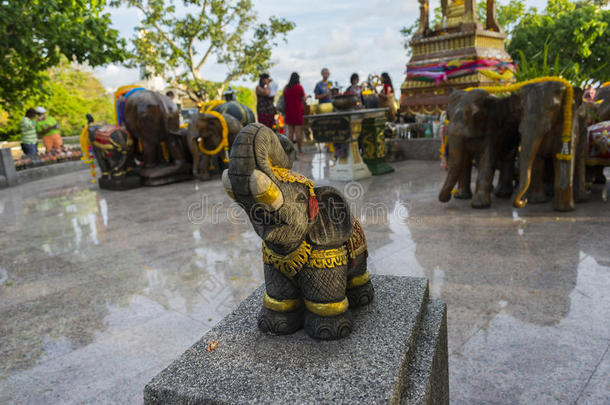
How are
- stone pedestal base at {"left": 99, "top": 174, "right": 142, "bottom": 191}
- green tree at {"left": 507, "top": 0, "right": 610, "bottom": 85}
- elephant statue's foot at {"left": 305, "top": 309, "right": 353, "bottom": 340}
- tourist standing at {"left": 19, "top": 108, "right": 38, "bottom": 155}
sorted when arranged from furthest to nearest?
green tree at {"left": 507, "top": 0, "right": 610, "bottom": 85} < tourist standing at {"left": 19, "top": 108, "right": 38, "bottom": 155} < stone pedestal base at {"left": 99, "top": 174, "right": 142, "bottom": 191} < elephant statue's foot at {"left": 305, "top": 309, "right": 353, "bottom": 340}

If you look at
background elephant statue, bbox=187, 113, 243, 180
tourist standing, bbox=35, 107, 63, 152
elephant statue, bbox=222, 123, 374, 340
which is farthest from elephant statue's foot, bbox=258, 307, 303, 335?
tourist standing, bbox=35, 107, 63, 152

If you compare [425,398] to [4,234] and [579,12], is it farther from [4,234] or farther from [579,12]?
[579,12]

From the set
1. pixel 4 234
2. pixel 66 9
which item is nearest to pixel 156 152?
pixel 66 9

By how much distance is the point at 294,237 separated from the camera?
1.30 meters

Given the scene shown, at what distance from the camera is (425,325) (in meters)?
1.58

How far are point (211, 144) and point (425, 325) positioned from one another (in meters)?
6.51

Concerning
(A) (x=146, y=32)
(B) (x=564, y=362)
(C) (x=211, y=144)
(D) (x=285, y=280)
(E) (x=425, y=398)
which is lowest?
(B) (x=564, y=362)

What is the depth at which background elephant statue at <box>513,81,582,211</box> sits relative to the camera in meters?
3.92

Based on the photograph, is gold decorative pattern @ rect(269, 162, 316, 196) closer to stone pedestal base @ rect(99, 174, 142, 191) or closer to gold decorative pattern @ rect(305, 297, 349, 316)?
gold decorative pattern @ rect(305, 297, 349, 316)

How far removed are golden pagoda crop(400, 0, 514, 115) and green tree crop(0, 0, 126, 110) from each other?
6334 mm

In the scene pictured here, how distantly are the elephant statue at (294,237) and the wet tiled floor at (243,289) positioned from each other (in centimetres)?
77

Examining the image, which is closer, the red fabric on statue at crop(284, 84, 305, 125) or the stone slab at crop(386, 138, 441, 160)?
the stone slab at crop(386, 138, 441, 160)

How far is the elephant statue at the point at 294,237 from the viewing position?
1172 mm

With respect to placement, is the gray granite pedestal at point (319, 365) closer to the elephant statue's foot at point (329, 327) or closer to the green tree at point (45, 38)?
the elephant statue's foot at point (329, 327)
